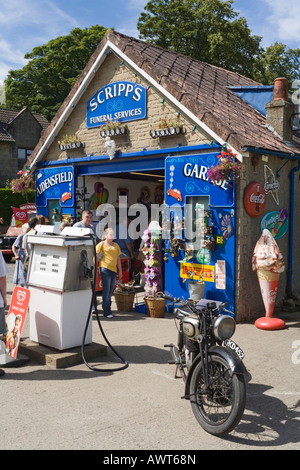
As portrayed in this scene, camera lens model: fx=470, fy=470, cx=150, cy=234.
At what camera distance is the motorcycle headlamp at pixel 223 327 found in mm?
4602

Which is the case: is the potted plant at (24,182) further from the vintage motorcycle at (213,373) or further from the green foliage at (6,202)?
the green foliage at (6,202)

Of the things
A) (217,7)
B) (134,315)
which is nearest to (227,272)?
(134,315)

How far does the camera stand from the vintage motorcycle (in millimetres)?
4184

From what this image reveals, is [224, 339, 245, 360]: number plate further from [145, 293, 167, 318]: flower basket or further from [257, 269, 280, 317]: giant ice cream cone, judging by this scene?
[145, 293, 167, 318]: flower basket

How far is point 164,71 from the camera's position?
34.0 feet

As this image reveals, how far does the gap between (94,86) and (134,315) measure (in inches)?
234

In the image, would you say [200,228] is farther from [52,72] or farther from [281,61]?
[52,72]

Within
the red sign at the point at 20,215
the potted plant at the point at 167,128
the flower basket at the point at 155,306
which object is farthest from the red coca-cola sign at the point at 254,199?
the red sign at the point at 20,215

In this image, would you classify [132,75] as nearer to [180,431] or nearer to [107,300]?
[107,300]

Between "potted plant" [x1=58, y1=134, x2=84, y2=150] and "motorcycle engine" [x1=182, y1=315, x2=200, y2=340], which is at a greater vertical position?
"potted plant" [x1=58, y1=134, x2=84, y2=150]

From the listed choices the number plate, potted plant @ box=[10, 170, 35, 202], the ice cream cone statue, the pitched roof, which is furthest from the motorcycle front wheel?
potted plant @ box=[10, 170, 35, 202]

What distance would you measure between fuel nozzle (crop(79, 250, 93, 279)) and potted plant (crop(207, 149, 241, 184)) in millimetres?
3347

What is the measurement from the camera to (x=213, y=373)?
4527 mm

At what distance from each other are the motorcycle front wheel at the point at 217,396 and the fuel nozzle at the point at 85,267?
235 cm
